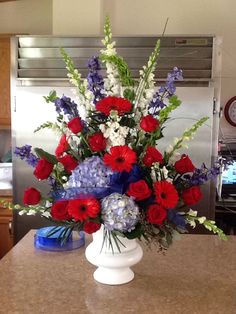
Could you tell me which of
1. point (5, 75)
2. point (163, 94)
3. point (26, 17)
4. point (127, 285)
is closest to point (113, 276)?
point (127, 285)

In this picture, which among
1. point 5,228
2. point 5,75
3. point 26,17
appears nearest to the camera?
point 5,228

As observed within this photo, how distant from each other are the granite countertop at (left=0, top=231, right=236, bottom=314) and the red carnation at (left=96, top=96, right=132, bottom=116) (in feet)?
1.83

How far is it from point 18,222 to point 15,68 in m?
1.10

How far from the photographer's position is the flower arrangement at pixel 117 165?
3.65ft

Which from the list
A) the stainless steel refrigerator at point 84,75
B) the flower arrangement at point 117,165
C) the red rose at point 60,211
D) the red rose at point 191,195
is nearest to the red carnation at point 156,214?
the flower arrangement at point 117,165

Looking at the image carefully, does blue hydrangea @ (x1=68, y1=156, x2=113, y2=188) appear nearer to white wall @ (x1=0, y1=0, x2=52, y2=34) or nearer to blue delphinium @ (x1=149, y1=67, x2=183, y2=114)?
blue delphinium @ (x1=149, y1=67, x2=183, y2=114)

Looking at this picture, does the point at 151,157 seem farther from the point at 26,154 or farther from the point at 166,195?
the point at 26,154

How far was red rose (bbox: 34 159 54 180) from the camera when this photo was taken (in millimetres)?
1203

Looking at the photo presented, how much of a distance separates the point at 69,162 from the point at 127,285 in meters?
0.44

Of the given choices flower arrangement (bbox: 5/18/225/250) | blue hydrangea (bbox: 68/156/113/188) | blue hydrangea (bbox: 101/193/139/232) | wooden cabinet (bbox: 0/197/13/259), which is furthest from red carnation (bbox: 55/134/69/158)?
wooden cabinet (bbox: 0/197/13/259)

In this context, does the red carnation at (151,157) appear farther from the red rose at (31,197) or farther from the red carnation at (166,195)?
the red rose at (31,197)

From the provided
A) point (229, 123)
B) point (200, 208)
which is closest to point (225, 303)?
point (200, 208)

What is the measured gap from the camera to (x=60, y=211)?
1.13 meters

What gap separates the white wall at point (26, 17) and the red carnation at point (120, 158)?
109 inches
